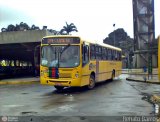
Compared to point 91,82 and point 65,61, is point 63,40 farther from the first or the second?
point 91,82

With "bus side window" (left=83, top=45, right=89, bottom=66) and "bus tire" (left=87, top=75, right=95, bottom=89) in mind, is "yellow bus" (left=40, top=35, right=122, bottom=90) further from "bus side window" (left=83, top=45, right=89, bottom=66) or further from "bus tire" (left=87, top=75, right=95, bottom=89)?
"bus tire" (left=87, top=75, right=95, bottom=89)

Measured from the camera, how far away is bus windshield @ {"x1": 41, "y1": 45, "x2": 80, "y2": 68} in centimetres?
1864

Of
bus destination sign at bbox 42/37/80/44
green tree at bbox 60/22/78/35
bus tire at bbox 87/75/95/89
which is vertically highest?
green tree at bbox 60/22/78/35

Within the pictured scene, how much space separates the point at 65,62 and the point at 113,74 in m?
10.7

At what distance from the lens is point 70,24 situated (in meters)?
84.8

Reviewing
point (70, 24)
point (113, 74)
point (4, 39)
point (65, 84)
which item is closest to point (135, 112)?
point (65, 84)

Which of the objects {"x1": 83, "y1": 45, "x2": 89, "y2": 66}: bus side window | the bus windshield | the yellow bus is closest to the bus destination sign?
the yellow bus

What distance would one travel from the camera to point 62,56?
18750mm

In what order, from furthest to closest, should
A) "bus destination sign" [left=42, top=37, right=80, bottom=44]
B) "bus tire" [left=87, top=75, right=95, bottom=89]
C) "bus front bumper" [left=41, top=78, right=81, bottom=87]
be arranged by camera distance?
"bus tire" [left=87, top=75, right=95, bottom=89], "bus destination sign" [left=42, top=37, right=80, bottom=44], "bus front bumper" [left=41, top=78, right=81, bottom=87]

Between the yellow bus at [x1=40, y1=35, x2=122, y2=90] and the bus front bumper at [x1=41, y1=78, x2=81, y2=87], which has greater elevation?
the yellow bus at [x1=40, y1=35, x2=122, y2=90]

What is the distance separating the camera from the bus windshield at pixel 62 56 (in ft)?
61.2

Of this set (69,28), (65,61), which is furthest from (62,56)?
(69,28)

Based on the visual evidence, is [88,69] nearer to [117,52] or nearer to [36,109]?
[36,109]

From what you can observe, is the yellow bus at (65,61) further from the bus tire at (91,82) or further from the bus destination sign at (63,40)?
the bus tire at (91,82)
